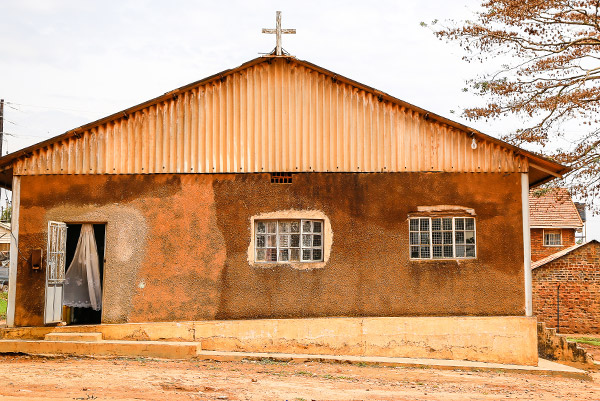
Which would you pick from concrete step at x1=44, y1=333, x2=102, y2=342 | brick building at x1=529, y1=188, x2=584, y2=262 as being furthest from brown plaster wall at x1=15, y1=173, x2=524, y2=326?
brick building at x1=529, y1=188, x2=584, y2=262

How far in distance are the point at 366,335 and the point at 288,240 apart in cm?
249

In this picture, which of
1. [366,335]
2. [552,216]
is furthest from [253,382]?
[552,216]

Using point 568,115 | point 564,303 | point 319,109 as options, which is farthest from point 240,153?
point 564,303

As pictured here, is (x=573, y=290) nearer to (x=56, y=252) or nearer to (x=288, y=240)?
(x=288, y=240)

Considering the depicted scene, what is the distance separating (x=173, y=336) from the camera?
43.1ft

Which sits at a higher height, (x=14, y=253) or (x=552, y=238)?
(x=552, y=238)

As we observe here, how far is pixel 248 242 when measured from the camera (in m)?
13.5

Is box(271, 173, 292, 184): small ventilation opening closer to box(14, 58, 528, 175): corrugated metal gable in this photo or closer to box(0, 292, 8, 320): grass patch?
box(14, 58, 528, 175): corrugated metal gable

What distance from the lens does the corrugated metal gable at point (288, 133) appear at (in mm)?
13547

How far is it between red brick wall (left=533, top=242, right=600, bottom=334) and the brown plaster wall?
36.6 ft

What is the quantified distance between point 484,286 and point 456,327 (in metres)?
1.04

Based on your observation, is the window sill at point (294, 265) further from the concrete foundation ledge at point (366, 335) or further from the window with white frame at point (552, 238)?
the window with white frame at point (552, 238)

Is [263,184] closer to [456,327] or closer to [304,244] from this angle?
[304,244]

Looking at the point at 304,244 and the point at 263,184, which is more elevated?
the point at 263,184
